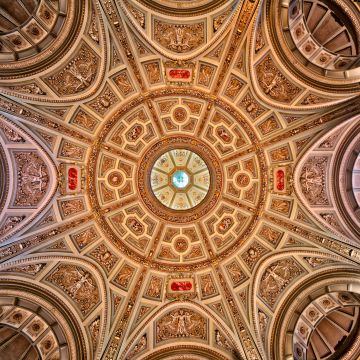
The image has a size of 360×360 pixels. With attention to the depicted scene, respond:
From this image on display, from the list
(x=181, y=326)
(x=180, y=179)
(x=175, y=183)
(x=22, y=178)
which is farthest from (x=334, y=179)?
(x=22, y=178)

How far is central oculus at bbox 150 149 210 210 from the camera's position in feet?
58.2

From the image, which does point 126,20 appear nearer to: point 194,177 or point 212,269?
point 194,177

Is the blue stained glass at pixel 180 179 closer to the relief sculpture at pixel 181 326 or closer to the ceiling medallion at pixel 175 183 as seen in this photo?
the ceiling medallion at pixel 175 183

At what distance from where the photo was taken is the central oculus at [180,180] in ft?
58.2

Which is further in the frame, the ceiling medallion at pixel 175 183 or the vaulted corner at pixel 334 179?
the ceiling medallion at pixel 175 183

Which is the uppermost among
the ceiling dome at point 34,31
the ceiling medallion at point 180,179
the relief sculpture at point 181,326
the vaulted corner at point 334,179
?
the ceiling dome at point 34,31

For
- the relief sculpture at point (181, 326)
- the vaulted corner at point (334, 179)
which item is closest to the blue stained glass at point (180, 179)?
the vaulted corner at point (334, 179)

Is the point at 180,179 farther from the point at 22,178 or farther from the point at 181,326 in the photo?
the point at 22,178

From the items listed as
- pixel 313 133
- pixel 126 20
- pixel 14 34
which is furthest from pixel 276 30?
pixel 14 34

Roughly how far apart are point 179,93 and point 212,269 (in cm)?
857

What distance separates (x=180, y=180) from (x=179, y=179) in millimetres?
74

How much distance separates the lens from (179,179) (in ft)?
59.2

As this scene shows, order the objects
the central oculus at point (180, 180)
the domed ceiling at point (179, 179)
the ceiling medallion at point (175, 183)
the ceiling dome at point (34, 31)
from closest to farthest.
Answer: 1. the ceiling dome at point (34, 31)
2. the domed ceiling at point (179, 179)
3. the ceiling medallion at point (175, 183)
4. the central oculus at point (180, 180)

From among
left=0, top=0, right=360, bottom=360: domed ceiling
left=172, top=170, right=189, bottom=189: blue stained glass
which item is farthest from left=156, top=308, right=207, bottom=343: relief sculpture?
left=172, top=170, right=189, bottom=189: blue stained glass
